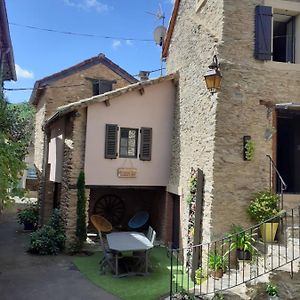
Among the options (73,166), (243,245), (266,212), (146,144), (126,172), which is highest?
(146,144)

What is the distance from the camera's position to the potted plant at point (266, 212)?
929cm

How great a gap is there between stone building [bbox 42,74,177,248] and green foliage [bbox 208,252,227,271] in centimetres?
481

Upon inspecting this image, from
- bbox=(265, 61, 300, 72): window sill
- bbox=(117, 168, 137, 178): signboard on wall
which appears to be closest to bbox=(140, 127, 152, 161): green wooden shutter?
bbox=(117, 168, 137, 178): signboard on wall

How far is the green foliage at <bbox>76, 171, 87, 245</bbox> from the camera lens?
42.2 ft

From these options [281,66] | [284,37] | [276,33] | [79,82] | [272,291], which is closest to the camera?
[272,291]

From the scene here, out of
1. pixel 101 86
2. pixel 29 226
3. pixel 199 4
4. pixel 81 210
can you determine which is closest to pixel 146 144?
pixel 81 210

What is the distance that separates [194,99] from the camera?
11.7m

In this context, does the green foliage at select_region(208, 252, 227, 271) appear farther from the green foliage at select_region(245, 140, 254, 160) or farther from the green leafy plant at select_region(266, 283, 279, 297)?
the green foliage at select_region(245, 140, 254, 160)

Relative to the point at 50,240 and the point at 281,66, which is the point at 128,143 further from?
the point at 281,66

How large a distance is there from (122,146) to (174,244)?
13.5 feet

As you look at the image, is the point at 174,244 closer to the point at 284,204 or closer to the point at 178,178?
the point at 178,178

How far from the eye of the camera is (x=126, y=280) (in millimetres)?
10227

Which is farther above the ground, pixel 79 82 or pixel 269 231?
pixel 79 82

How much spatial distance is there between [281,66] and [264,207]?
405 cm
